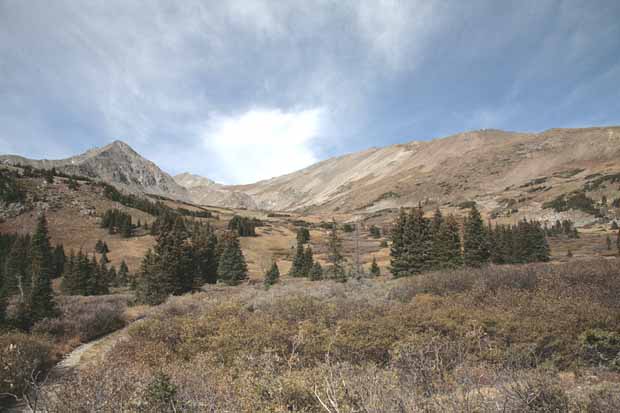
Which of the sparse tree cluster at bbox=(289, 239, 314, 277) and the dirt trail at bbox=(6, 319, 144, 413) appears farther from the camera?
the sparse tree cluster at bbox=(289, 239, 314, 277)

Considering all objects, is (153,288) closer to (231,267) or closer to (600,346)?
(231,267)

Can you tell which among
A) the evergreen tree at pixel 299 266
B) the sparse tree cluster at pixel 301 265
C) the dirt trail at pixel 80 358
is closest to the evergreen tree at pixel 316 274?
the sparse tree cluster at pixel 301 265

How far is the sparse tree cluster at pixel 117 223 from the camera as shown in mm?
63062

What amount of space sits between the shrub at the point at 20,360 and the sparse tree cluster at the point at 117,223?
5606cm

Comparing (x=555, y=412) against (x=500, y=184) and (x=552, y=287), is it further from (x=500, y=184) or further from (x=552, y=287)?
(x=500, y=184)

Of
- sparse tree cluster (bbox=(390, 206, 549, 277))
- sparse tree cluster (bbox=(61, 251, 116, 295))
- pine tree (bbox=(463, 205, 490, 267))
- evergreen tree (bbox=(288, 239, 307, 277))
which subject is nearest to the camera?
sparse tree cluster (bbox=(61, 251, 116, 295))

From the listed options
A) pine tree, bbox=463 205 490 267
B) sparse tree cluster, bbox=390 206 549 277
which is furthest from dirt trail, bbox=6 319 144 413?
pine tree, bbox=463 205 490 267

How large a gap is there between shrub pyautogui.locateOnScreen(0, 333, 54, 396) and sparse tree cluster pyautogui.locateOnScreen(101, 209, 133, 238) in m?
56.1

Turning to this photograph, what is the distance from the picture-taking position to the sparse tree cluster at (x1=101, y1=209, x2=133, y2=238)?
63062 millimetres

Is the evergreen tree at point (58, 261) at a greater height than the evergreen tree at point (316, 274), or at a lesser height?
greater

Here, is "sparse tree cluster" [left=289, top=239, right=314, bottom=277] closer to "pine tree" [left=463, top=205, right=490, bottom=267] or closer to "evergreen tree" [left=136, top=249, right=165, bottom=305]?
"pine tree" [left=463, top=205, right=490, bottom=267]

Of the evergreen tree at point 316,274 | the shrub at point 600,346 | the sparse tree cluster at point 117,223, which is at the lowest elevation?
the evergreen tree at point 316,274

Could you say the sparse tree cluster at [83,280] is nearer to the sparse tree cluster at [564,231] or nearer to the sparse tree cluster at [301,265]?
the sparse tree cluster at [301,265]

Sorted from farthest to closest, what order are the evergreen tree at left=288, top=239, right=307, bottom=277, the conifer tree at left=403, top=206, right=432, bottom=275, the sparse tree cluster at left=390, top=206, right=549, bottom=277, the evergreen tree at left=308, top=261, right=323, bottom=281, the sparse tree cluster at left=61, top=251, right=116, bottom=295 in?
the evergreen tree at left=288, top=239, right=307, bottom=277 → the evergreen tree at left=308, top=261, right=323, bottom=281 → the conifer tree at left=403, top=206, right=432, bottom=275 → the sparse tree cluster at left=390, top=206, right=549, bottom=277 → the sparse tree cluster at left=61, top=251, right=116, bottom=295
